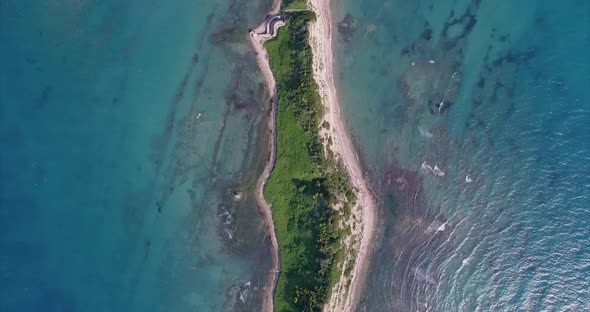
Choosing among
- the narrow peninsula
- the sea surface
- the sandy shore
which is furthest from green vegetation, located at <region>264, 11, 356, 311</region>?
the sea surface

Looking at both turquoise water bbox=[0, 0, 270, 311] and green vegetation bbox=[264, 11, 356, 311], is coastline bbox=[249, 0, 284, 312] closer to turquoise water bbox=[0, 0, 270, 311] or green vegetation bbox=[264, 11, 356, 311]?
green vegetation bbox=[264, 11, 356, 311]

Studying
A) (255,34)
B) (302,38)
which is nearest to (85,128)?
(255,34)

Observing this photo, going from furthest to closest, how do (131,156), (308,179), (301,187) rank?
(131,156), (308,179), (301,187)

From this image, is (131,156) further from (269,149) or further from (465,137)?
(465,137)

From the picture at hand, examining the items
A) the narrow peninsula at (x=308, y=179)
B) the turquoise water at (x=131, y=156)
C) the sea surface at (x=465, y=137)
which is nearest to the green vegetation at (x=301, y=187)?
the narrow peninsula at (x=308, y=179)

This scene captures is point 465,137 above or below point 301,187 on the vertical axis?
above

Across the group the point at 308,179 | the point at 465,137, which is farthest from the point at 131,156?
the point at 465,137
